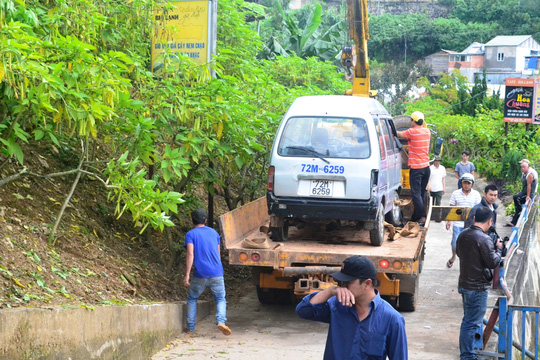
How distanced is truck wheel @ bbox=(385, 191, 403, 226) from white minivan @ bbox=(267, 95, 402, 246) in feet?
3.88

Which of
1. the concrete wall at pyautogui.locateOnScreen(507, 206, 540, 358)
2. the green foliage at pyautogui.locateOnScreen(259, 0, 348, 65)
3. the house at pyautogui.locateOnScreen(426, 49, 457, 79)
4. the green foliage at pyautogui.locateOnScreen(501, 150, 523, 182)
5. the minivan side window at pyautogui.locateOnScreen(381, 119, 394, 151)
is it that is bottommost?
the concrete wall at pyautogui.locateOnScreen(507, 206, 540, 358)

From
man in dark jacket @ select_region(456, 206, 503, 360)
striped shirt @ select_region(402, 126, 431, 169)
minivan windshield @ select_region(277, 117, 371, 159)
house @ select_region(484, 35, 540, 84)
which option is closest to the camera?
man in dark jacket @ select_region(456, 206, 503, 360)

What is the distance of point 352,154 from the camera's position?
941 centimetres

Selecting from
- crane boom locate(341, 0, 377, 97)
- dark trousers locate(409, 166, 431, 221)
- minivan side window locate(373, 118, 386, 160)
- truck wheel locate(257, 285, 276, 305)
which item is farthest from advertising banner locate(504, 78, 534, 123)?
truck wheel locate(257, 285, 276, 305)

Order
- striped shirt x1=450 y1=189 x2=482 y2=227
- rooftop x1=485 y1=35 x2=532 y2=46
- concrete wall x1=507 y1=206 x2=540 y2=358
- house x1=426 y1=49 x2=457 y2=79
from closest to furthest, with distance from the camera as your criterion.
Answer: concrete wall x1=507 y1=206 x2=540 y2=358
striped shirt x1=450 y1=189 x2=482 y2=227
rooftop x1=485 y1=35 x2=532 y2=46
house x1=426 y1=49 x2=457 y2=79

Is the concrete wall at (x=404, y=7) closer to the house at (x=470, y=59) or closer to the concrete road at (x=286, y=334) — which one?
the house at (x=470, y=59)

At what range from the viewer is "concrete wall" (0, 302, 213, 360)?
531 cm

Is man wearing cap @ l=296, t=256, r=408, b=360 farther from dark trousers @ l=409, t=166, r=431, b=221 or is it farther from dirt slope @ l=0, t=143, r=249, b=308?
dark trousers @ l=409, t=166, r=431, b=221

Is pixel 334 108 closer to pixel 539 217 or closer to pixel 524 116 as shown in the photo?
pixel 539 217

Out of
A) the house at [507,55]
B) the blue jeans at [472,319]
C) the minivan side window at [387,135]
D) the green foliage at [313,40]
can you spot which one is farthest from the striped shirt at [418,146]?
the house at [507,55]

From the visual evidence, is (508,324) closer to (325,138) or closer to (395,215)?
(325,138)

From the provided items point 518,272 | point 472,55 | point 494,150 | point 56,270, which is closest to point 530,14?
point 472,55

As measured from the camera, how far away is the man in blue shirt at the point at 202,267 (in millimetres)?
8648

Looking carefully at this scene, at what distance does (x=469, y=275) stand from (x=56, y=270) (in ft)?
14.1
